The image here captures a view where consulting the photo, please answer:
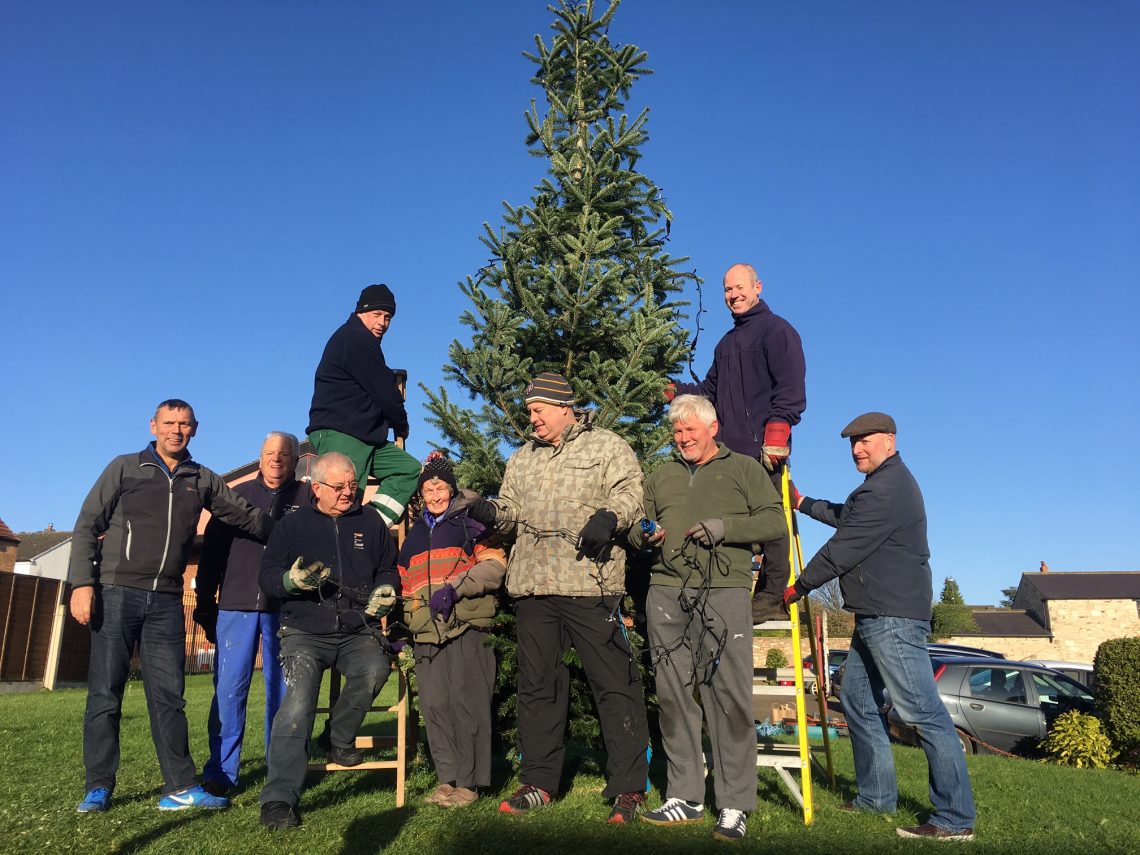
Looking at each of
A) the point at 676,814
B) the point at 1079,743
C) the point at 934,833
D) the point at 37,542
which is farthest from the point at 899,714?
the point at 37,542

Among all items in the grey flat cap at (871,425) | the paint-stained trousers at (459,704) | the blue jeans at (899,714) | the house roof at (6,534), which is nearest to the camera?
the blue jeans at (899,714)

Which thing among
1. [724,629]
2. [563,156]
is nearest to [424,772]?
[724,629]

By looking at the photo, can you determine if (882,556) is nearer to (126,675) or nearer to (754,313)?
(754,313)

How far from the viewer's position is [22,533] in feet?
177

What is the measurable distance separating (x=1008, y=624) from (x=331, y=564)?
4893 cm

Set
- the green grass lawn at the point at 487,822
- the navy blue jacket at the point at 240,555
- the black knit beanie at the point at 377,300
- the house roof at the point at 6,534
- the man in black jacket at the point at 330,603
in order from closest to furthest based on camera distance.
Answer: the green grass lawn at the point at 487,822 < the man in black jacket at the point at 330,603 < the navy blue jacket at the point at 240,555 < the black knit beanie at the point at 377,300 < the house roof at the point at 6,534

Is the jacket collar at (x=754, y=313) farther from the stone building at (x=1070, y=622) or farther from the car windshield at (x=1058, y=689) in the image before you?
the stone building at (x=1070, y=622)

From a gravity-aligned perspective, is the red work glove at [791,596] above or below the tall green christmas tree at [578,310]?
below

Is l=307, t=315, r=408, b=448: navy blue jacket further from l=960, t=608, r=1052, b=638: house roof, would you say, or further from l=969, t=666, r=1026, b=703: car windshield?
l=960, t=608, r=1052, b=638: house roof

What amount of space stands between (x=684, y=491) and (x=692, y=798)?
1.69 metres

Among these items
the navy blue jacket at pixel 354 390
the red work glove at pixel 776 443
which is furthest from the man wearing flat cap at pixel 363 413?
the red work glove at pixel 776 443

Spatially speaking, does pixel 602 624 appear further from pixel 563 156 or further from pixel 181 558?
pixel 563 156

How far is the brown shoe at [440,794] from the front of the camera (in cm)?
488

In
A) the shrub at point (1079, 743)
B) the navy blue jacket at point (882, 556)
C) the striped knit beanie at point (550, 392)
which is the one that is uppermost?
the striped knit beanie at point (550, 392)
